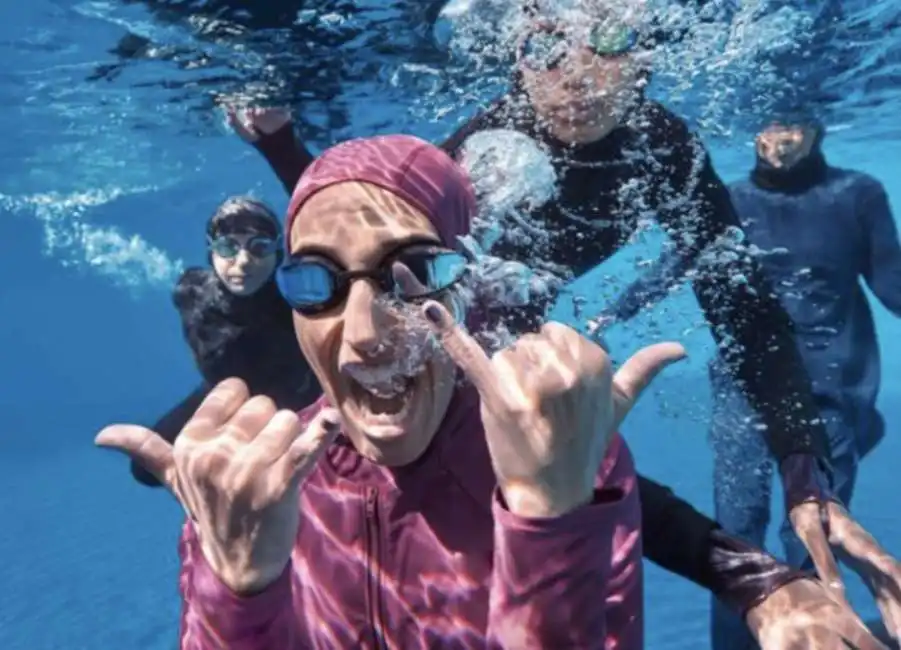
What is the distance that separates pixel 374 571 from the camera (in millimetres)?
2645

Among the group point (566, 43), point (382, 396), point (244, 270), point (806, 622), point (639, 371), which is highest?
point (566, 43)

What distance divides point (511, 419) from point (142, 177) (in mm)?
21806

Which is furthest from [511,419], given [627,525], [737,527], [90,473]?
[90,473]


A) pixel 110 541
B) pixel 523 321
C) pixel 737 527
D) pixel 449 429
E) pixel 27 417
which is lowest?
pixel 27 417

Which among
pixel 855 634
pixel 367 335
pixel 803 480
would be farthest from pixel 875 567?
pixel 367 335

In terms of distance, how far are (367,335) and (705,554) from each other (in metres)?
1.64

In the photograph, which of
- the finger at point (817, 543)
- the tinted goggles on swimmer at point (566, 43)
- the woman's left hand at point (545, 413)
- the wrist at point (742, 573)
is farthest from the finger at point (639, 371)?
the tinted goggles on swimmer at point (566, 43)

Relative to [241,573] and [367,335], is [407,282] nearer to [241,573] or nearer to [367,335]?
[367,335]

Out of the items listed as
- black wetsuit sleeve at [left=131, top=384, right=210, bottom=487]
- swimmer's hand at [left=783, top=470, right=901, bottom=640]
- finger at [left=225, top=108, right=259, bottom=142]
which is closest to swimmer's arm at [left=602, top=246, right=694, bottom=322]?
black wetsuit sleeve at [left=131, top=384, right=210, bottom=487]

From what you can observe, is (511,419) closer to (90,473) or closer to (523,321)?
(523,321)

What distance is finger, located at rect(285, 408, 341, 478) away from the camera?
1.81 metres

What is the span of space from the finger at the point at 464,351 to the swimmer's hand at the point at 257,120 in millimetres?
6561

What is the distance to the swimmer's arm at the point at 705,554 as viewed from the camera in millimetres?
2812

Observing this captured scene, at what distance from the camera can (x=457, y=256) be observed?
2609 mm
